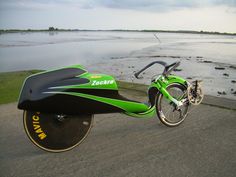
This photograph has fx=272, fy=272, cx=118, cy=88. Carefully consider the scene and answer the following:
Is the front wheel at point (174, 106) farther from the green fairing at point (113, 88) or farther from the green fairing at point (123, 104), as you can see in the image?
the green fairing at point (123, 104)

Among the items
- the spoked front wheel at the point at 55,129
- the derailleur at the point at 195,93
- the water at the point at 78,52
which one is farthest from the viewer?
the water at the point at 78,52

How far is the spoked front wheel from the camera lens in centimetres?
386

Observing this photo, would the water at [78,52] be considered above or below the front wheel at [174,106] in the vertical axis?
below

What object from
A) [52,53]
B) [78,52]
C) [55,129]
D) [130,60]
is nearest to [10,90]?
[55,129]

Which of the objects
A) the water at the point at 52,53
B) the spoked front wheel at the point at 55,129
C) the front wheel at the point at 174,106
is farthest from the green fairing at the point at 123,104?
the water at the point at 52,53

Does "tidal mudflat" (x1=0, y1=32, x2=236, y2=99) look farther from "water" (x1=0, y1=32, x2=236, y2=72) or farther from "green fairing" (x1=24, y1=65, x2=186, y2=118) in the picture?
"green fairing" (x1=24, y1=65, x2=186, y2=118)

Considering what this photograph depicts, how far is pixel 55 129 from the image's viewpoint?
158 inches

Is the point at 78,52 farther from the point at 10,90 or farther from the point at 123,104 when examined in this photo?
the point at 123,104

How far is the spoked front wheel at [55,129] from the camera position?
3.86m

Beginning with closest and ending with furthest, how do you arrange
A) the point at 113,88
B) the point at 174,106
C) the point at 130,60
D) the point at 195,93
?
the point at 113,88 < the point at 174,106 < the point at 195,93 < the point at 130,60

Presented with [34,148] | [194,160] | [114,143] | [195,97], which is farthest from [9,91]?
[194,160]

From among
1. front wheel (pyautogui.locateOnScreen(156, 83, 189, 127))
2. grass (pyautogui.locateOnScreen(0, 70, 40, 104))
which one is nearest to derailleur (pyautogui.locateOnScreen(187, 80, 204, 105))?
front wheel (pyautogui.locateOnScreen(156, 83, 189, 127))

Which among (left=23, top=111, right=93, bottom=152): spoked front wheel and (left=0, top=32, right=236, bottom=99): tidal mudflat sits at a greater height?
(left=23, top=111, right=93, bottom=152): spoked front wheel

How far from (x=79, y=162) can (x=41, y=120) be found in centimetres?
81
